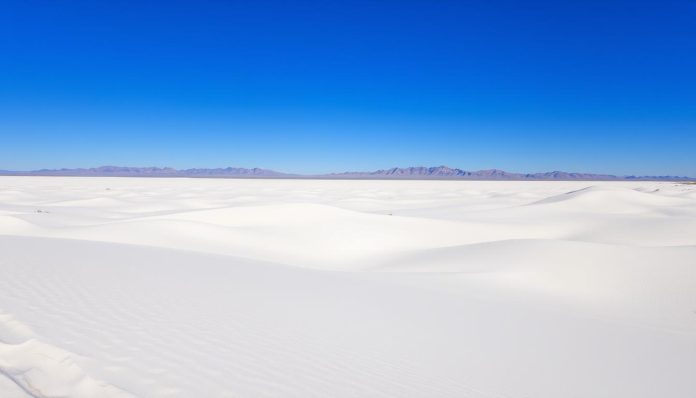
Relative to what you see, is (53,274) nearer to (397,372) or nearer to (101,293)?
(101,293)

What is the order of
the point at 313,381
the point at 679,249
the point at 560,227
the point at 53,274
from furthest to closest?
the point at 560,227 < the point at 679,249 < the point at 53,274 < the point at 313,381

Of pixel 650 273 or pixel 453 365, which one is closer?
pixel 453 365

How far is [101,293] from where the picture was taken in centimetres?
514

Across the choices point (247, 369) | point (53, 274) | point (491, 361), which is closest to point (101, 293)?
point (53, 274)

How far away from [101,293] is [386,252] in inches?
296

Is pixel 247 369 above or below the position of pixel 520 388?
above

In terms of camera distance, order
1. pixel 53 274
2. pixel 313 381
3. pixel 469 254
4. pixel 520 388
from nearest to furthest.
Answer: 1. pixel 313 381
2. pixel 520 388
3. pixel 53 274
4. pixel 469 254

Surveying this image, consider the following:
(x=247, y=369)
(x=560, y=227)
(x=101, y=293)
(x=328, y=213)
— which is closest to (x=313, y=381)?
(x=247, y=369)

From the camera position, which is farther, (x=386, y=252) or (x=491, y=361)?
(x=386, y=252)

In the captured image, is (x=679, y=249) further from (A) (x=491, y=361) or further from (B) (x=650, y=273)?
(A) (x=491, y=361)

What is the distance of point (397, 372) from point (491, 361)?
1.04 metres

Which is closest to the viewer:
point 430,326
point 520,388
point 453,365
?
point 520,388

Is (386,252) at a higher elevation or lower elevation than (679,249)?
lower

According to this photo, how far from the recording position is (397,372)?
3537mm
